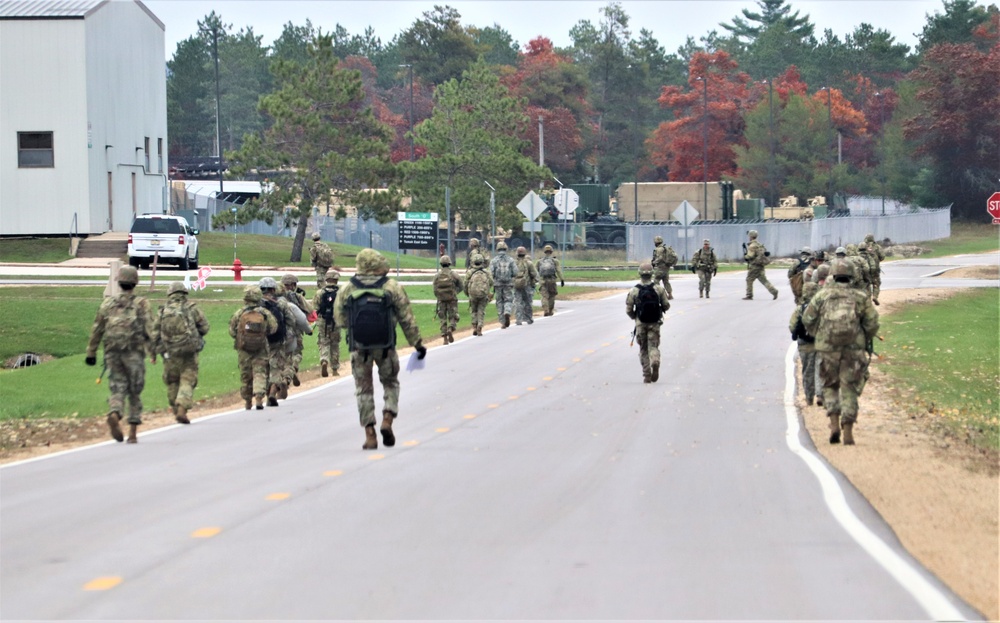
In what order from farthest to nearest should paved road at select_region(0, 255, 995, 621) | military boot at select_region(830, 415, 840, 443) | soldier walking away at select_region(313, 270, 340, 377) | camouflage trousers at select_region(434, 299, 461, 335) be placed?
camouflage trousers at select_region(434, 299, 461, 335), soldier walking away at select_region(313, 270, 340, 377), military boot at select_region(830, 415, 840, 443), paved road at select_region(0, 255, 995, 621)

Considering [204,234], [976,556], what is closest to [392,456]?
[976,556]

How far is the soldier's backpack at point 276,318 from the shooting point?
17.3 m

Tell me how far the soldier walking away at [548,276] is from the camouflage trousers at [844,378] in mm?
16795

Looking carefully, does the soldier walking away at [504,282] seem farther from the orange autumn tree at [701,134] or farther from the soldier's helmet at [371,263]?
the orange autumn tree at [701,134]

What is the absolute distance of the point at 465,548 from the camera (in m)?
8.72

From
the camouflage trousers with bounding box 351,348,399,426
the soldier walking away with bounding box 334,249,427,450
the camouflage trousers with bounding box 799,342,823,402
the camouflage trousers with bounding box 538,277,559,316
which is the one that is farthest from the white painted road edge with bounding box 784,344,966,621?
the camouflage trousers with bounding box 538,277,559,316

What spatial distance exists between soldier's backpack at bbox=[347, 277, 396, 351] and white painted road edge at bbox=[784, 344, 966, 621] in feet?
13.3

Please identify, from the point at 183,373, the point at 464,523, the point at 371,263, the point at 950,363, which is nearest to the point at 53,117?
the point at 950,363

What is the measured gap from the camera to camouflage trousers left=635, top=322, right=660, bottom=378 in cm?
1961

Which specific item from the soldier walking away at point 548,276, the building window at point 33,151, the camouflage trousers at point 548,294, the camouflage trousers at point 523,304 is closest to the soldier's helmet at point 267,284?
the camouflage trousers at point 523,304

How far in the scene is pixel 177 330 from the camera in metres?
15.8

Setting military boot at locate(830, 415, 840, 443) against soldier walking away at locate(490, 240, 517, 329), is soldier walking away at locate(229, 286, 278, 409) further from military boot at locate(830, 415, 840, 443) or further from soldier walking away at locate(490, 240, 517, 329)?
soldier walking away at locate(490, 240, 517, 329)

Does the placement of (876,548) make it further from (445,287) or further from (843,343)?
(445,287)

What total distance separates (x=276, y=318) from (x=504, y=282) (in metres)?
12.3
